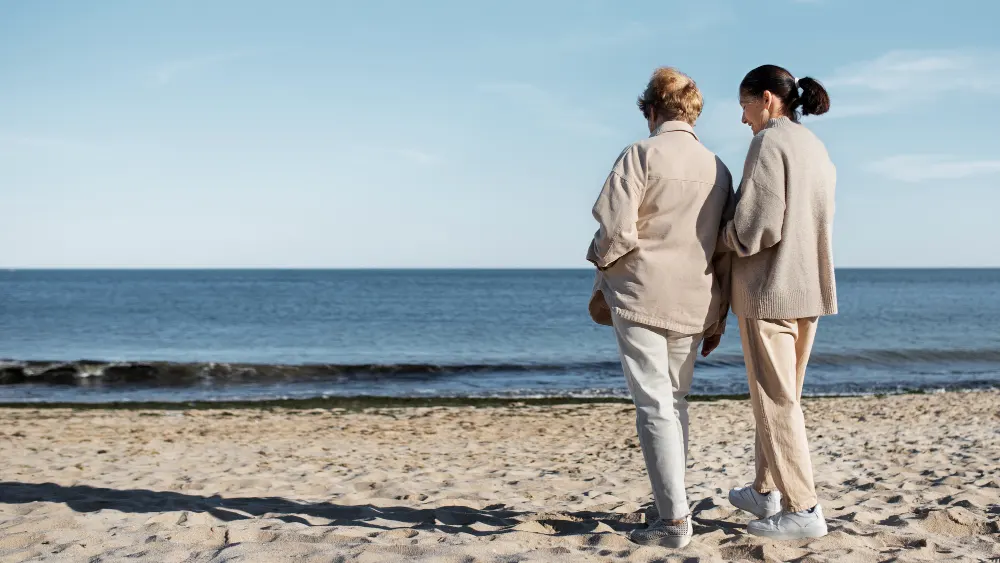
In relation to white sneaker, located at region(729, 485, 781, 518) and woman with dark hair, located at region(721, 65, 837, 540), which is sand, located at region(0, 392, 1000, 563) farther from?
woman with dark hair, located at region(721, 65, 837, 540)

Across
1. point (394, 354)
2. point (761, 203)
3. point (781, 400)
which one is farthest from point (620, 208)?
point (394, 354)

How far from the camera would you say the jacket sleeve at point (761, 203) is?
3014 millimetres

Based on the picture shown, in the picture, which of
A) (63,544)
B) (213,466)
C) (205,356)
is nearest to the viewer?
(63,544)

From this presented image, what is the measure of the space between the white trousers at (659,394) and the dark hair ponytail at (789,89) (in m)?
1.02

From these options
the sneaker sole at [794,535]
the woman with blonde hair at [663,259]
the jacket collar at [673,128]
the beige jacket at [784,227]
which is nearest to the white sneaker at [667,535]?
the woman with blonde hair at [663,259]

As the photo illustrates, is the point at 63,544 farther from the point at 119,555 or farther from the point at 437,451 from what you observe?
the point at 437,451

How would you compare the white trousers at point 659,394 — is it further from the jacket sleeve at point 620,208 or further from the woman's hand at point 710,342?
the jacket sleeve at point 620,208

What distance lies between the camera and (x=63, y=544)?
3.54 m

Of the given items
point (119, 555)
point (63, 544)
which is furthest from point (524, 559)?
point (63, 544)

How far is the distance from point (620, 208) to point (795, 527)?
149 cm

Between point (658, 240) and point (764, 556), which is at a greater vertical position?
point (658, 240)

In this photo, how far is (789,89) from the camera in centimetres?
→ 320

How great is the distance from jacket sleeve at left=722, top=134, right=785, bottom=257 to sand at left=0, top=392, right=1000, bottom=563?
122cm

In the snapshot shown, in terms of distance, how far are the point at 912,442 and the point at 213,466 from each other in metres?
5.73
